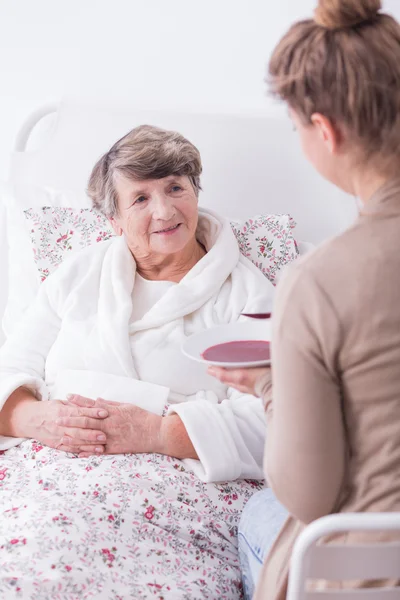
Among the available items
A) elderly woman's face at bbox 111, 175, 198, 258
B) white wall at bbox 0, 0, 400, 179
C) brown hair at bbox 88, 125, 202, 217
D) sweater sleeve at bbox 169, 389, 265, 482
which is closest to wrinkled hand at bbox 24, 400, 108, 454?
sweater sleeve at bbox 169, 389, 265, 482

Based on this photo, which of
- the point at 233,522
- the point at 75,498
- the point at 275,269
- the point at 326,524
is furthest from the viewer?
the point at 275,269

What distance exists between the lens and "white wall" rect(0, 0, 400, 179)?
2555 mm

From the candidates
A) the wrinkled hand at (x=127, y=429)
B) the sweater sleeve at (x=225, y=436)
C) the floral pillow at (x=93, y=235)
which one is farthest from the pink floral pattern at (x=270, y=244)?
the wrinkled hand at (x=127, y=429)

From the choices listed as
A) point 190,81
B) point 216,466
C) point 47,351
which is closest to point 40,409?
point 47,351

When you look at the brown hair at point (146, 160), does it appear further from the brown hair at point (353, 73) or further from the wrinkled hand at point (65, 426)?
the brown hair at point (353, 73)

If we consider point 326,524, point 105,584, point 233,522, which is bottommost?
point 233,522

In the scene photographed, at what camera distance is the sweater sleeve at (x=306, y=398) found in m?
0.92

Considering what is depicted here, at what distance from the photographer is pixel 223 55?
2.59m

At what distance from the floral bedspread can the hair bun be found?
94 cm

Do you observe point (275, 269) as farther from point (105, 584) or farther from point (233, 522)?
point (105, 584)

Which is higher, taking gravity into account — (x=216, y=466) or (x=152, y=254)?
(x=152, y=254)

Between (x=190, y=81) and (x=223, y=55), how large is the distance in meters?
0.14

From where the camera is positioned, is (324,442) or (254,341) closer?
(324,442)

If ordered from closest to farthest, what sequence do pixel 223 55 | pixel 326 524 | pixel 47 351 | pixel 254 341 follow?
1. pixel 326 524
2. pixel 254 341
3. pixel 47 351
4. pixel 223 55
